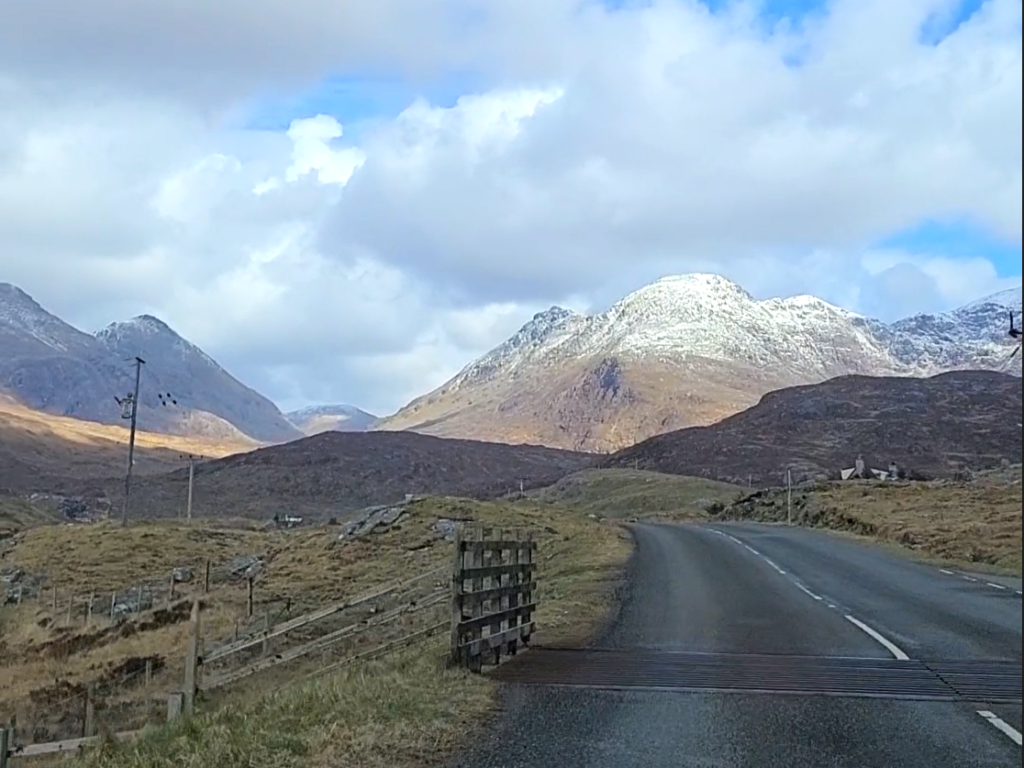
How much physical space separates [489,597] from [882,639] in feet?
18.4

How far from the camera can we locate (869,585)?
23.5m

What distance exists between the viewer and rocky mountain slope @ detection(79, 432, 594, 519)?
4542 inches

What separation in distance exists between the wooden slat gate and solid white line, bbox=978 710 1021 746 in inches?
192

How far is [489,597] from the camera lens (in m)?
12.8

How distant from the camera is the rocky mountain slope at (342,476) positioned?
115375mm

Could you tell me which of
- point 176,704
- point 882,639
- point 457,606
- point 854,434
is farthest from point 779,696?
point 854,434

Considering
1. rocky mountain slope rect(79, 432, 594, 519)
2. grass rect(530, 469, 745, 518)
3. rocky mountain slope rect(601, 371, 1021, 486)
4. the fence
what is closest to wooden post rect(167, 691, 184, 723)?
the fence

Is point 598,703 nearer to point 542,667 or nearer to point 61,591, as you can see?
point 542,667

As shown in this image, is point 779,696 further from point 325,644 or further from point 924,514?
point 924,514

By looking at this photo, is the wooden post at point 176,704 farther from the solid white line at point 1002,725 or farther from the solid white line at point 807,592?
the solid white line at point 807,592

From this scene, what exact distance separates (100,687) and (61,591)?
1795 centimetres

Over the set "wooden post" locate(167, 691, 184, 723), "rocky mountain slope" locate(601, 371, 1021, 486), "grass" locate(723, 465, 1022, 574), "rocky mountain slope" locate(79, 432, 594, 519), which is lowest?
"wooden post" locate(167, 691, 184, 723)

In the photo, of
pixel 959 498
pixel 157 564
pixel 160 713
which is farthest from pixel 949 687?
pixel 959 498

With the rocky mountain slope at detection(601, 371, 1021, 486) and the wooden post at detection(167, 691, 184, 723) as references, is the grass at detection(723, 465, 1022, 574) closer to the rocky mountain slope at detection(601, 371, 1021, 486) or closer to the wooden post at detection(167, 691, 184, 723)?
the wooden post at detection(167, 691, 184, 723)
